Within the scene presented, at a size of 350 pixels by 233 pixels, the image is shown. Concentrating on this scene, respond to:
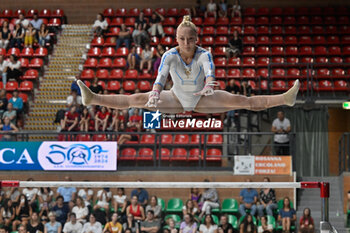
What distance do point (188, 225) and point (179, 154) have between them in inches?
86.7

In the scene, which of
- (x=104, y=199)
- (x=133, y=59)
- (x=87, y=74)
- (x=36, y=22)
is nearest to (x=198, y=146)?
(x=104, y=199)

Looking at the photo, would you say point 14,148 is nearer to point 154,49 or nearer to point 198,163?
point 198,163

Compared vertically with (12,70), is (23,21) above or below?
above

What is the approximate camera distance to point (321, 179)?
45.1 ft

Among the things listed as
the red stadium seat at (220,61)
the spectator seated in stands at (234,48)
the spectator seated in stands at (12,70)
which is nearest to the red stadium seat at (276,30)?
the spectator seated in stands at (234,48)

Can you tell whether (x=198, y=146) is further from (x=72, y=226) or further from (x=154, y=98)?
(x=154, y=98)

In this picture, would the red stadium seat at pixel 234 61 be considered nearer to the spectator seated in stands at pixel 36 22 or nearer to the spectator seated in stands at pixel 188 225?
the spectator seated in stands at pixel 188 225

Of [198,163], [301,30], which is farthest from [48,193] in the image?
[301,30]

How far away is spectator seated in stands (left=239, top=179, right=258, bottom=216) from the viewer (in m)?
12.4

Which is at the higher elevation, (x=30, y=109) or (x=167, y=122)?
(x=30, y=109)

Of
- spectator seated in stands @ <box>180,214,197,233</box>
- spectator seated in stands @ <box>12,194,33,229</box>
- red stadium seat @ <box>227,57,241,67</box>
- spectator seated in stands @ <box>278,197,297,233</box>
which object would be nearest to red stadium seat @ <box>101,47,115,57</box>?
red stadium seat @ <box>227,57,241,67</box>

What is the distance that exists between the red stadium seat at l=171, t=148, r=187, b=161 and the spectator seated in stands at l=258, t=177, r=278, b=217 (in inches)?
75.4

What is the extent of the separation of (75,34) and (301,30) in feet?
24.0

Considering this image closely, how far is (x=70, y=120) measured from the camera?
43.6ft
